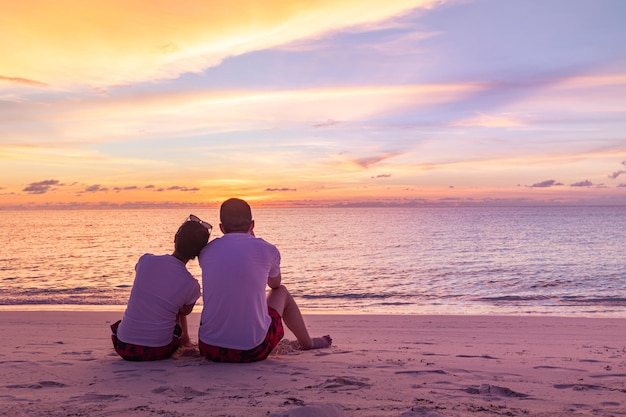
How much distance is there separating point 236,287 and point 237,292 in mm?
54

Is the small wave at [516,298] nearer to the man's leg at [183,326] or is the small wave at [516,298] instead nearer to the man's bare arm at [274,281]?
the man's bare arm at [274,281]

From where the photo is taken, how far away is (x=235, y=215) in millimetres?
5734

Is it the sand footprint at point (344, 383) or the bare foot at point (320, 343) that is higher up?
the sand footprint at point (344, 383)

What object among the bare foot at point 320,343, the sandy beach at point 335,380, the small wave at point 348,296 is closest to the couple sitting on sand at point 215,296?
the sandy beach at point 335,380

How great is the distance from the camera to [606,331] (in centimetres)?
1020

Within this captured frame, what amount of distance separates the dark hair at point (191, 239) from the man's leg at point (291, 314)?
1.02 meters

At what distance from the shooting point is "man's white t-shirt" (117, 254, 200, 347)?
5770mm

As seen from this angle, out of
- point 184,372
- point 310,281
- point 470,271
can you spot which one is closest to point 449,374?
point 184,372

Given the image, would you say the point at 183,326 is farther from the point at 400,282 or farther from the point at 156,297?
the point at 400,282

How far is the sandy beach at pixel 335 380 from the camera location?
168 inches

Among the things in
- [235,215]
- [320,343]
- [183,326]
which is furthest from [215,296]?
[320,343]

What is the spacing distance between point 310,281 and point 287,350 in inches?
688

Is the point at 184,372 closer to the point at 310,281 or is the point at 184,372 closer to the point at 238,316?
the point at 238,316

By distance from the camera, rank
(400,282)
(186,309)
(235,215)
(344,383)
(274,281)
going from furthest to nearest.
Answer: (400,282)
(274,281)
(186,309)
(235,215)
(344,383)
